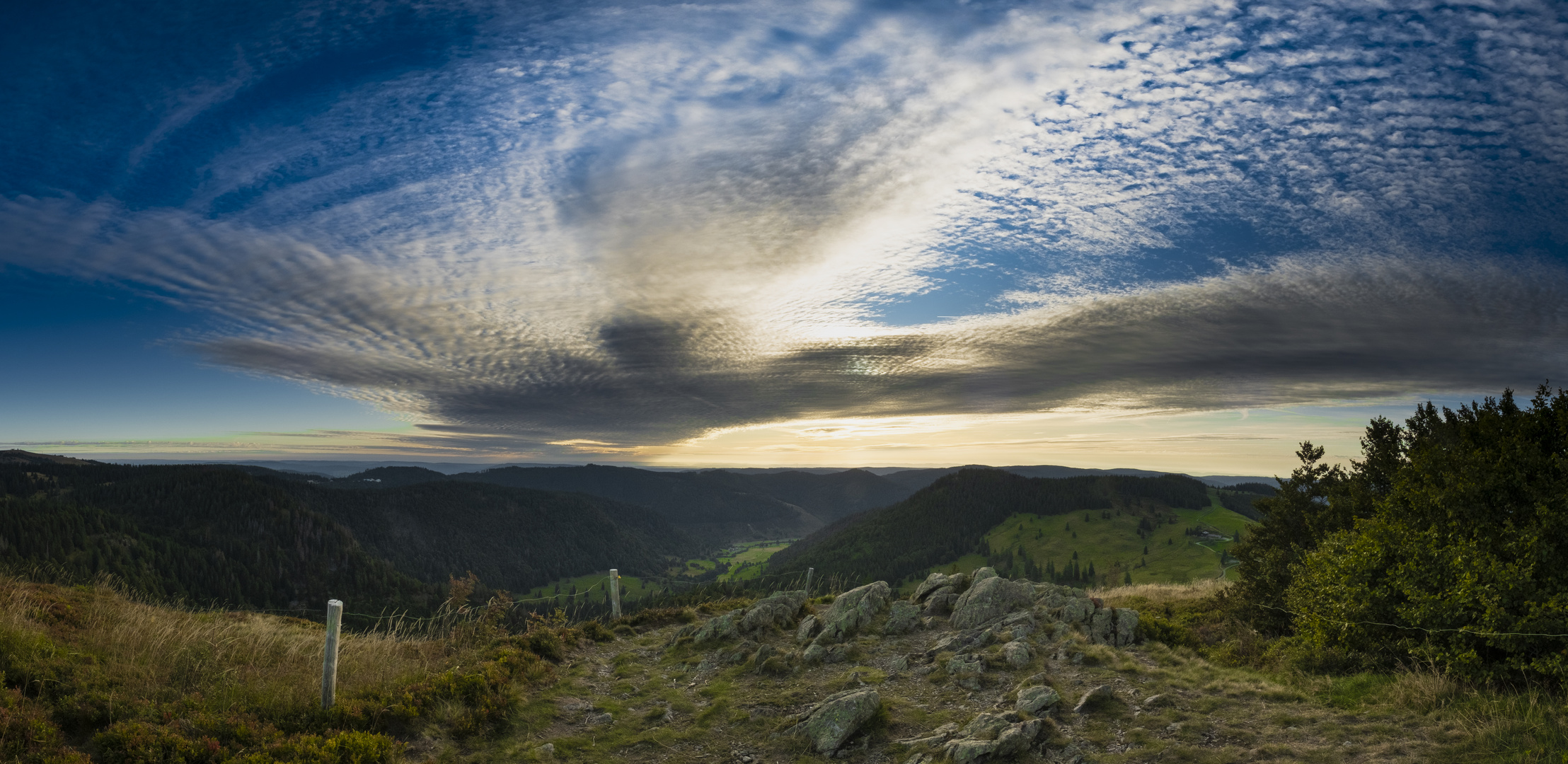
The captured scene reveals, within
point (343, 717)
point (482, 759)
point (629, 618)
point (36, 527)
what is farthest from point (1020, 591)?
point (36, 527)

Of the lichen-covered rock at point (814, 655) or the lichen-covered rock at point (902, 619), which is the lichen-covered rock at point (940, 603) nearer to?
the lichen-covered rock at point (902, 619)

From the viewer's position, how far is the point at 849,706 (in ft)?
41.1

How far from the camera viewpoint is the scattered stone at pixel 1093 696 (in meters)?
12.7

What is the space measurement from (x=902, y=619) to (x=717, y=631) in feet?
21.7

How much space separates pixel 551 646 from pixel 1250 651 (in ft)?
67.9

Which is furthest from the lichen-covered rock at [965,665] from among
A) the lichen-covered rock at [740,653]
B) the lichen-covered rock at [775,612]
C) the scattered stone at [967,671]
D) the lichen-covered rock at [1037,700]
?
the lichen-covered rock at [775,612]

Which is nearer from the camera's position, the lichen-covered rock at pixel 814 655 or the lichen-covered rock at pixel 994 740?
the lichen-covered rock at pixel 994 740

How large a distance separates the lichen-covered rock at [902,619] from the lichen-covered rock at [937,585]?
82.4 inches

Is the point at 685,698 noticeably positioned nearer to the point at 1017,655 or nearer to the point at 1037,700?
the point at 1037,700

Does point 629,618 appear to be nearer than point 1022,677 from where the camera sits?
No

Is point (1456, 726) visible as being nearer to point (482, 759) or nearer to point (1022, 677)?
point (1022, 677)

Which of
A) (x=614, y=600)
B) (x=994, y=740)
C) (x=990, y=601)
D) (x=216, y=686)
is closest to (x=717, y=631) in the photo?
(x=614, y=600)

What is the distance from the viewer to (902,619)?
21672 mm

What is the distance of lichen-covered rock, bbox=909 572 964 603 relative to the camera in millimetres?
24625
